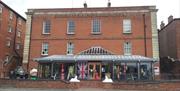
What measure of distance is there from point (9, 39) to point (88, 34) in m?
15.2

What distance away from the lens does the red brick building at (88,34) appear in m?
34.8

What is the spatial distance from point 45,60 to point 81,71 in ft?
14.6

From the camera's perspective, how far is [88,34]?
36.2 m

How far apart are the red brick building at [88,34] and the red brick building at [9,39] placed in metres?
6.61

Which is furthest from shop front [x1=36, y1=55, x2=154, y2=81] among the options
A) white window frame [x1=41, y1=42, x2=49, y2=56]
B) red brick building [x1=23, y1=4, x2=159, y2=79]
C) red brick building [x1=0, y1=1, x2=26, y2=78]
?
red brick building [x1=0, y1=1, x2=26, y2=78]

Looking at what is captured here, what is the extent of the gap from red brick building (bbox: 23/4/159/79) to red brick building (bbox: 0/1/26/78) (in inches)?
260

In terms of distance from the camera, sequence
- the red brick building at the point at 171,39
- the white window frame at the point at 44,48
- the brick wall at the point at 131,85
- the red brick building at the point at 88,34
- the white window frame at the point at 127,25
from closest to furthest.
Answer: the brick wall at the point at 131,85 < the red brick building at the point at 88,34 < the white window frame at the point at 127,25 < the white window frame at the point at 44,48 < the red brick building at the point at 171,39

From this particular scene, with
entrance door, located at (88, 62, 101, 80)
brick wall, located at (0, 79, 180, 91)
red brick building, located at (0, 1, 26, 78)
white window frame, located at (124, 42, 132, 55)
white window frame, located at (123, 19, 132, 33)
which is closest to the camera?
brick wall, located at (0, 79, 180, 91)

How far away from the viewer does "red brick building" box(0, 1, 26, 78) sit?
136 feet

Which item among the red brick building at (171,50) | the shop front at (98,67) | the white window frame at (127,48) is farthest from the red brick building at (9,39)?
the red brick building at (171,50)

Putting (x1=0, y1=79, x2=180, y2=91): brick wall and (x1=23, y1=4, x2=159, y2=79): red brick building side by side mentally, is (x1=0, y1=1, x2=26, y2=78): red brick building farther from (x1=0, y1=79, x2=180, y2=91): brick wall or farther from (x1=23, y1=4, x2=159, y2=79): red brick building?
(x1=0, y1=79, x2=180, y2=91): brick wall

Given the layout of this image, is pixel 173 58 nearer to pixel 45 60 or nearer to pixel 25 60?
pixel 45 60

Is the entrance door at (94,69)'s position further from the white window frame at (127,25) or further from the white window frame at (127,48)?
the white window frame at (127,25)

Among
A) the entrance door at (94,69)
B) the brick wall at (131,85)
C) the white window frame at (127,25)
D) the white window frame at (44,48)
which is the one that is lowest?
the brick wall at (131,85)
